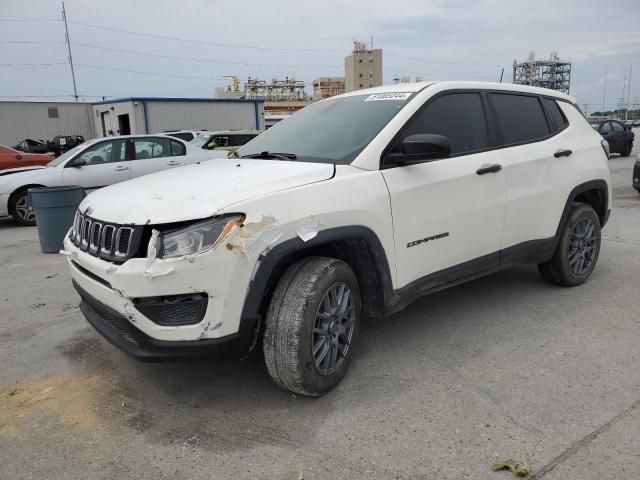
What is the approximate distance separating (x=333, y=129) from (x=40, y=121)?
32.1 meters

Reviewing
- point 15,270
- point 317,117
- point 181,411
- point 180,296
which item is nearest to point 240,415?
point 181,411

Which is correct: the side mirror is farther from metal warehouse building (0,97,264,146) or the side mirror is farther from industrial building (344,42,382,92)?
industrial building (344,42,382,92)

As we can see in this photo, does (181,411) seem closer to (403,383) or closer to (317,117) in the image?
(403,383)

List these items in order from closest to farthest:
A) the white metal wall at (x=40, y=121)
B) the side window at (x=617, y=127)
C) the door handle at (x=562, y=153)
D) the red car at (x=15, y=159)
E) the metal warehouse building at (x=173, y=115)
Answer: the door handle at (x=562, y=153) < the red car at (x=15, y=159) < the side window at (x=617, y=127) < the metal warehouse building at (x=173, y=115) < the white metal wall at (x=40, y=121)

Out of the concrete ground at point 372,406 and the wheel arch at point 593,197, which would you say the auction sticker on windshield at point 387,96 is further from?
the wheel arch at point 593,197

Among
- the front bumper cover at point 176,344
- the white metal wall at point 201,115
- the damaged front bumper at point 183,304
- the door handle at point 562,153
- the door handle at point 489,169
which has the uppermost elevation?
the white metal wall at point 201,115

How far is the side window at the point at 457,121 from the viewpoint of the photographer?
3.70 metres

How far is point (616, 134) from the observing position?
21875 mm

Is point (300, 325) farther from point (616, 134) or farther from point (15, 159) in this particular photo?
point (616, 134)

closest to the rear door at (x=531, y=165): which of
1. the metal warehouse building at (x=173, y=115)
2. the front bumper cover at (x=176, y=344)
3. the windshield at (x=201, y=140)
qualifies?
the front bumper cover at (x=176, y=344)

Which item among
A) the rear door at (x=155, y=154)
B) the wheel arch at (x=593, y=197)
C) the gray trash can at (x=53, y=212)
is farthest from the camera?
the rear door at (x=155, y=154)

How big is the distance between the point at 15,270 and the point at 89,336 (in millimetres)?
3029

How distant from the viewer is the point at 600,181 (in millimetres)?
4969

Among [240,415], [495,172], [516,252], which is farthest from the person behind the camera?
[516,252]
